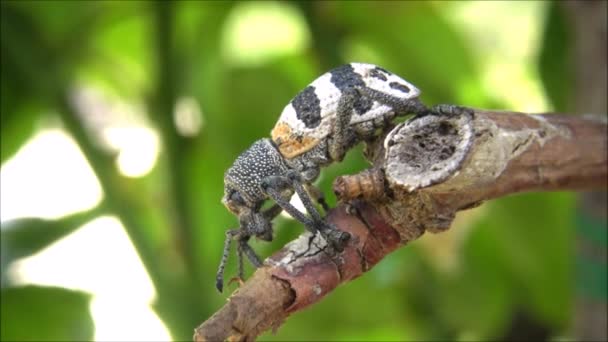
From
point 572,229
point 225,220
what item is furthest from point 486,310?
point 225,220

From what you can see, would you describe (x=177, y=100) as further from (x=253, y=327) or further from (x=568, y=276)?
(x=253, y=327)

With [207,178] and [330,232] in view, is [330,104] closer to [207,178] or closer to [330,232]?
[330,232]

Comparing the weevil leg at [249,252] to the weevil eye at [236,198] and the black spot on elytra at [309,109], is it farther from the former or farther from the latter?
the black spot on elytra at [309,109]

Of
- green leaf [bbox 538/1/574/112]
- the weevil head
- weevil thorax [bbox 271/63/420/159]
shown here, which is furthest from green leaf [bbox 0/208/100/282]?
green leaf [bbox 538/1/574/112]

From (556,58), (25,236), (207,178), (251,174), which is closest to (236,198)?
(251,174)

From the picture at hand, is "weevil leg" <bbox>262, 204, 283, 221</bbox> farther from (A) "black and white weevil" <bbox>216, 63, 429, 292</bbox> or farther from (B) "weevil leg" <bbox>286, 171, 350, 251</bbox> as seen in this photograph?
(B) "weevil leg" <bbox>286, 171, 350, 251</bbox>

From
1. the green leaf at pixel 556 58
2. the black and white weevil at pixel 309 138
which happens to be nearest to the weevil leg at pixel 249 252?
the black and white weevil at pixel 309 138

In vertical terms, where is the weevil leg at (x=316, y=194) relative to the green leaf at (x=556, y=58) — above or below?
below
